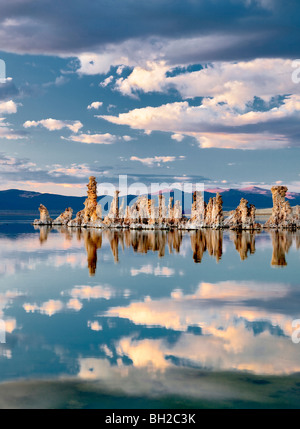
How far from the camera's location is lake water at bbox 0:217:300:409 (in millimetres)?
6258

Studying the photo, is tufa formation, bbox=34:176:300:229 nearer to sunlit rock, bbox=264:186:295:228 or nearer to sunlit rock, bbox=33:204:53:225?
sunlit rock, bbox=264:186:295:228

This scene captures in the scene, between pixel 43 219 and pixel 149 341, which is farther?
pixel 43 219

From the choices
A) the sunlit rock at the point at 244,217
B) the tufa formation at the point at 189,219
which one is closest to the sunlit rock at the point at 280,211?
the tufa formation at the point at 189,219

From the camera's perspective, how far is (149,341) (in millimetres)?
8617

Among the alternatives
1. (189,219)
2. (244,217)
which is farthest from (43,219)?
(244,217)

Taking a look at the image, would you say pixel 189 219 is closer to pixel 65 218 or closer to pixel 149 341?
pixel 65 218

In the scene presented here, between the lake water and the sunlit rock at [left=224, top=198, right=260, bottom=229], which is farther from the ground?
the sunlit rock at [left=224, top=198, right=260, bottom=229]

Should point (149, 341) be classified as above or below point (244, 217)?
below

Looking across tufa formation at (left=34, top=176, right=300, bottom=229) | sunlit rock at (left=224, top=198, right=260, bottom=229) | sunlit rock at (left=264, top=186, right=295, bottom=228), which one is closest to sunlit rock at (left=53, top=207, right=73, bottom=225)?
tufa formation at (left=34, top=176, right=300, bottom=229)

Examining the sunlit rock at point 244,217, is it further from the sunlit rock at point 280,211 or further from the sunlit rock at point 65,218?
the sunlit rock at point 65,218

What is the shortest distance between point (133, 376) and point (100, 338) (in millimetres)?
2207

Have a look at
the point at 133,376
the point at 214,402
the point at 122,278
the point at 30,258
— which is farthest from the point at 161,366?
the point at 30,258

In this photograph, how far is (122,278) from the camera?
17.1 m

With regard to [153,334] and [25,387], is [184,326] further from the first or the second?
[25,387]
